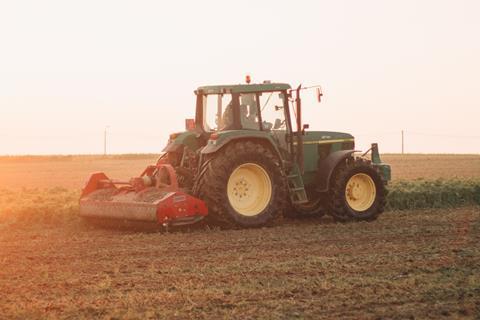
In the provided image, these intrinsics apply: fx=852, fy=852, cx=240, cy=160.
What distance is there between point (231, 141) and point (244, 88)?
3.12ft

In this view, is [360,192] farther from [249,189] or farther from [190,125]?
[190,125]

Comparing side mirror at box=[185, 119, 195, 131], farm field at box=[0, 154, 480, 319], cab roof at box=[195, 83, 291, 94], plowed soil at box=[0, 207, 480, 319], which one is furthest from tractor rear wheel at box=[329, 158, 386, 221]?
side mirror at box=[185, 119, 195, 131]

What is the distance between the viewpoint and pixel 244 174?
43.6ft

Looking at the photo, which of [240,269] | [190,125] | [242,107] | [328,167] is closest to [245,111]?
[242,107]

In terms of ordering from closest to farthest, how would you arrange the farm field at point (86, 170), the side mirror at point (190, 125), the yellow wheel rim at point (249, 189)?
the yellow wheel rim at point (249, 189), the side mirror at point (190, 125), the farm field at point (86, 170)

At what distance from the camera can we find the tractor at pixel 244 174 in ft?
41.7

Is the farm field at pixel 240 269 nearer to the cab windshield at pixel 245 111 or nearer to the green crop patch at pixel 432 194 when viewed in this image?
the cab windshield at pixel 245 111

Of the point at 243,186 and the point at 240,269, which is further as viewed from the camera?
the point at 243,186

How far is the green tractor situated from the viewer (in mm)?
12844

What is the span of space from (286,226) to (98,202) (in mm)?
3063

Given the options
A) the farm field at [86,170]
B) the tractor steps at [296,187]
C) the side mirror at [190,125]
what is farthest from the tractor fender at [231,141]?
the farm field at [86,170]

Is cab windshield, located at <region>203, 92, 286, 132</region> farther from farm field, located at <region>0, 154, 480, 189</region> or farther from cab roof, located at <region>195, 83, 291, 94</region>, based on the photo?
farm field, located at <region>0, 154, 480, 189</region>

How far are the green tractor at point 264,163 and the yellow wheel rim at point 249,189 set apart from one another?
2 cm

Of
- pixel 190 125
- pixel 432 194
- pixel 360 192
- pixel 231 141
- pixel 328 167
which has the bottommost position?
pixel 432 194
